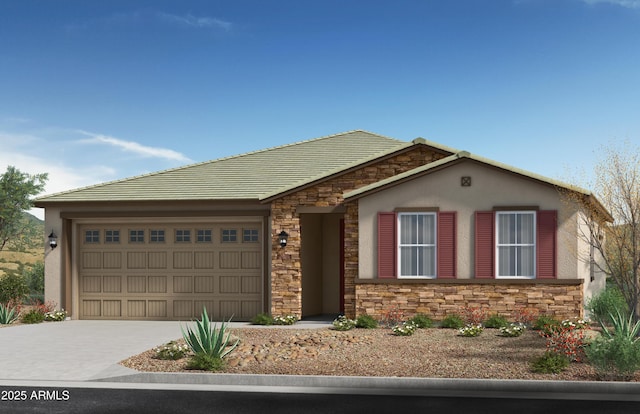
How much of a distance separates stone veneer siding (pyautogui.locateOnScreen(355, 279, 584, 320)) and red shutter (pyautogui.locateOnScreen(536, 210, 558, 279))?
34 centimetres

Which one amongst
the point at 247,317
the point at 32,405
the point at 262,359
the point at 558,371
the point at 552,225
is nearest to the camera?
the point at 32,405

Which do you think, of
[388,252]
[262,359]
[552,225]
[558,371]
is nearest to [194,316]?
[388,252]

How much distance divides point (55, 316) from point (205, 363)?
10469 mm

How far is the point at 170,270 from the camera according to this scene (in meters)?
21.6

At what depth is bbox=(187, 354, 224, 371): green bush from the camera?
12.5 m

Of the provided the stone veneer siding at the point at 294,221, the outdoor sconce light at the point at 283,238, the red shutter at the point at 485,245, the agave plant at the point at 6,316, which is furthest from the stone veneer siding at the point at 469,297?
the agave plant at the point at 6,316

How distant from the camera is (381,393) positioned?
11227mm

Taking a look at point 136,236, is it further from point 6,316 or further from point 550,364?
point 550,364

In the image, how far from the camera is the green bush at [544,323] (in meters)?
16.5

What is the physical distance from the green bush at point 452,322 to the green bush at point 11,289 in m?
13.9

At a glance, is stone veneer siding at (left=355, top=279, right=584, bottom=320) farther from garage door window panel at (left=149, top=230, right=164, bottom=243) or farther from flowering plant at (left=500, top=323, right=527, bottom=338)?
garage door window panel at (left=149, top=230, right=164, bottom=243)

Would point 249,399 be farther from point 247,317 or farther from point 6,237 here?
point 6,237

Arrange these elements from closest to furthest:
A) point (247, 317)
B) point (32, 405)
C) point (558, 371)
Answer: point (32, 405)
point (558, 371)
point (247, 317)

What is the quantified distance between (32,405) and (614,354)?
8503 mm
